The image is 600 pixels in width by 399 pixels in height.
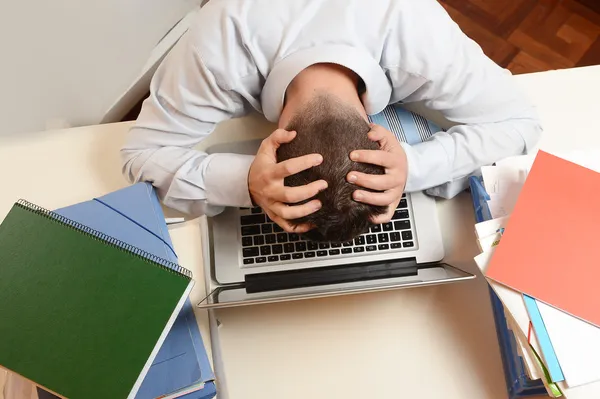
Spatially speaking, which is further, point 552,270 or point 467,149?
point 467,149

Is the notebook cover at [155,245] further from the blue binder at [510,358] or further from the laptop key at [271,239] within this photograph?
the blue binder at [510,358]

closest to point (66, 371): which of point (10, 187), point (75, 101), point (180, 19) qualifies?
point (10, 187)

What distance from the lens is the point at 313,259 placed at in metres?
0.77

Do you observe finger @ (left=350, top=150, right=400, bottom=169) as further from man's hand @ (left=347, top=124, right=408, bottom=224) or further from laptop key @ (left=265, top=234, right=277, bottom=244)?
laptop key @ (left=265, top=234, right=277, bottom=244)

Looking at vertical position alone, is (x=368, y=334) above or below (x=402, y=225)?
below

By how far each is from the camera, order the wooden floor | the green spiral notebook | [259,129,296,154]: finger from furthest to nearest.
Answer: the wooden floor
[259,129,296,154]: finger
the green spiral notebook

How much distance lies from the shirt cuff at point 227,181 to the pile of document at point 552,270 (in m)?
0.34

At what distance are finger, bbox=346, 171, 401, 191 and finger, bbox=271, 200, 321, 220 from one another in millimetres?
53

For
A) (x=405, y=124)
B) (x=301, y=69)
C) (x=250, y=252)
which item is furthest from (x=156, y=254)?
(x=405, y=124)

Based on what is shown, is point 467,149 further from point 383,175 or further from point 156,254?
point 156,254

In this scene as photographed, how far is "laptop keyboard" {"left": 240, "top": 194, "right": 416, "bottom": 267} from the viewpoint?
771mm

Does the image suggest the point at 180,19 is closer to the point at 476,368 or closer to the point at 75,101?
the point at 75,101

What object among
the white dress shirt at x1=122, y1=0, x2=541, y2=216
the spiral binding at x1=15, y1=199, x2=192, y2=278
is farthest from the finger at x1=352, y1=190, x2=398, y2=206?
the spiral binding at x1=15, y1=199, x2=192, y2=278

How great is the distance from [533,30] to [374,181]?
3.71ft
